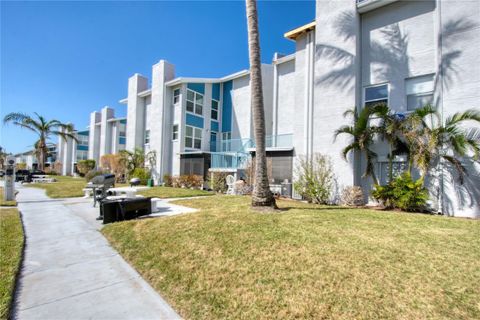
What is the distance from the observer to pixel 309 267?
402 centimetres

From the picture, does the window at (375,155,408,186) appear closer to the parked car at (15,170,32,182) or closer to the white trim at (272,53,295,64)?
the white trim at (272,53,295,64)

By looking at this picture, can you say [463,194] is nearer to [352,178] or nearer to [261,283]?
[352,178]

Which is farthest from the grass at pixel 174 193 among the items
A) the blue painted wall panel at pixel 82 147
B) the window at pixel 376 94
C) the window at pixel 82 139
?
the window at pixel 82 139

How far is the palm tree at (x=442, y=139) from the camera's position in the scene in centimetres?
891

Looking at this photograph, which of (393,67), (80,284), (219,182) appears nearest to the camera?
(80,284)

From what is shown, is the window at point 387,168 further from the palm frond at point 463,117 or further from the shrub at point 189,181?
the shrub at point 189,181

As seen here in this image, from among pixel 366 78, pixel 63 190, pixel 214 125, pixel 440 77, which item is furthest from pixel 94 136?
pixel 440 77

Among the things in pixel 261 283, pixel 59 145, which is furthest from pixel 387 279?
pixel 59 145

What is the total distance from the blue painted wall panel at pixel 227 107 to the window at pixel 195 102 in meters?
2.31

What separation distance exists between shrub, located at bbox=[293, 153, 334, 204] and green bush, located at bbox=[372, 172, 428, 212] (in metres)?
2.30

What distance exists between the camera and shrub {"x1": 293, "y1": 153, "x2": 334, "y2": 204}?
38.9ft

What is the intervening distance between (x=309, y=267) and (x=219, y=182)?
13950 mm

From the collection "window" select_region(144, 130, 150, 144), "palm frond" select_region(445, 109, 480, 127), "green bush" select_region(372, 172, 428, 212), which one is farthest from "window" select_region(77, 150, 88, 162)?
"palm frond" select_region(445, 109, 480, 127)

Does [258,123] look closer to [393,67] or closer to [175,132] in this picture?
[393,67]
